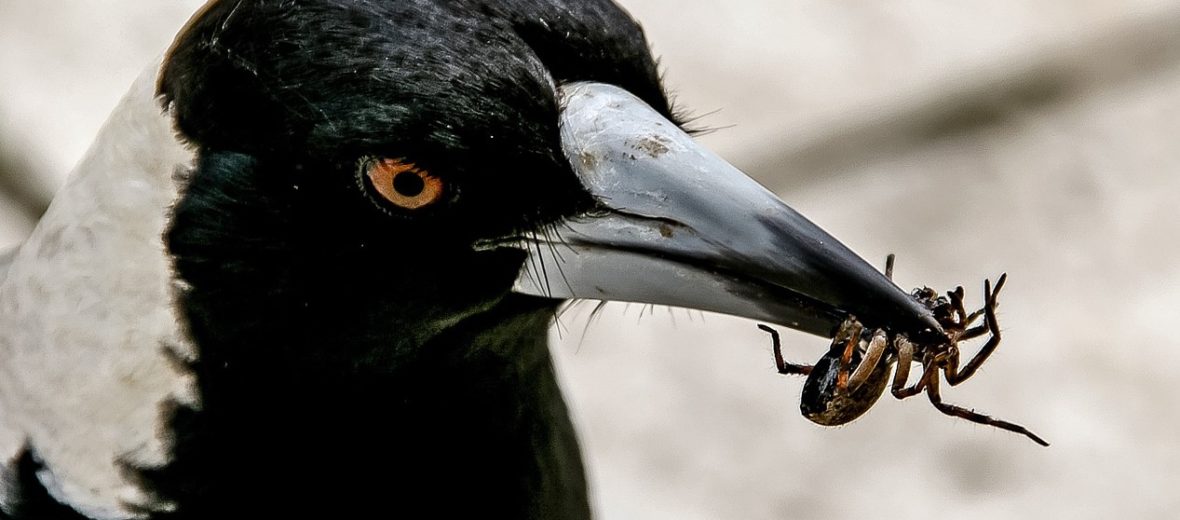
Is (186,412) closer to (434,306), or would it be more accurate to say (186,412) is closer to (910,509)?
(434,306)

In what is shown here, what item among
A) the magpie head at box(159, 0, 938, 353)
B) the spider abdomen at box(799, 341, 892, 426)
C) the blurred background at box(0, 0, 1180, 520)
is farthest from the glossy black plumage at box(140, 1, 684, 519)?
the blurred background at box(0, 0, 1180, 520)

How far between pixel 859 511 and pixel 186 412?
1.48 meters

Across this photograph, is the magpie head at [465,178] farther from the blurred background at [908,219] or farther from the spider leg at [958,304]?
the blurred background at [908,219]

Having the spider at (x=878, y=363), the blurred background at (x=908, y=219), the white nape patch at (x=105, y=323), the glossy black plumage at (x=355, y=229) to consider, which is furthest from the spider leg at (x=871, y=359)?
the blurred background at (x=908, y=219)

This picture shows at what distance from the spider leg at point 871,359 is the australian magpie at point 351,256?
0.03m

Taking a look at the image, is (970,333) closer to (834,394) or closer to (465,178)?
(834,394)

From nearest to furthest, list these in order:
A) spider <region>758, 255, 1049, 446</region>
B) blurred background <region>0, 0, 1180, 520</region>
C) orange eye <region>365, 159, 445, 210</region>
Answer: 1. orange eye <region>365, 159, 445, 210</region>
2. spider <region>758, 255, 1049, 446</region>
3. blurred background <region>0, 0, 1180, 520</region>

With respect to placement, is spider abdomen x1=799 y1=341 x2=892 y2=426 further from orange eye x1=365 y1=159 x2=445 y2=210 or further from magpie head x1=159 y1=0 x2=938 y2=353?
orange eye x1=365 y1=159 x2=445 y2=210

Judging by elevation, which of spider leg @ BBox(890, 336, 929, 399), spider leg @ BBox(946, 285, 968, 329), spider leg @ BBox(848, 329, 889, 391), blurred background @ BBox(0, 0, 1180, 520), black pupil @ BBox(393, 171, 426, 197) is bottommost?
spider leg @ BBox(848, 329, 889, 391)

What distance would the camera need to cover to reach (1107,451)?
2.60 meters

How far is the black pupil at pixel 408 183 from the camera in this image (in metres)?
1.10

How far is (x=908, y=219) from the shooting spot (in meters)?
2.90

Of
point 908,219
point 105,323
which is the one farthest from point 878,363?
point 908,219

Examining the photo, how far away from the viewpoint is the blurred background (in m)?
2.57
